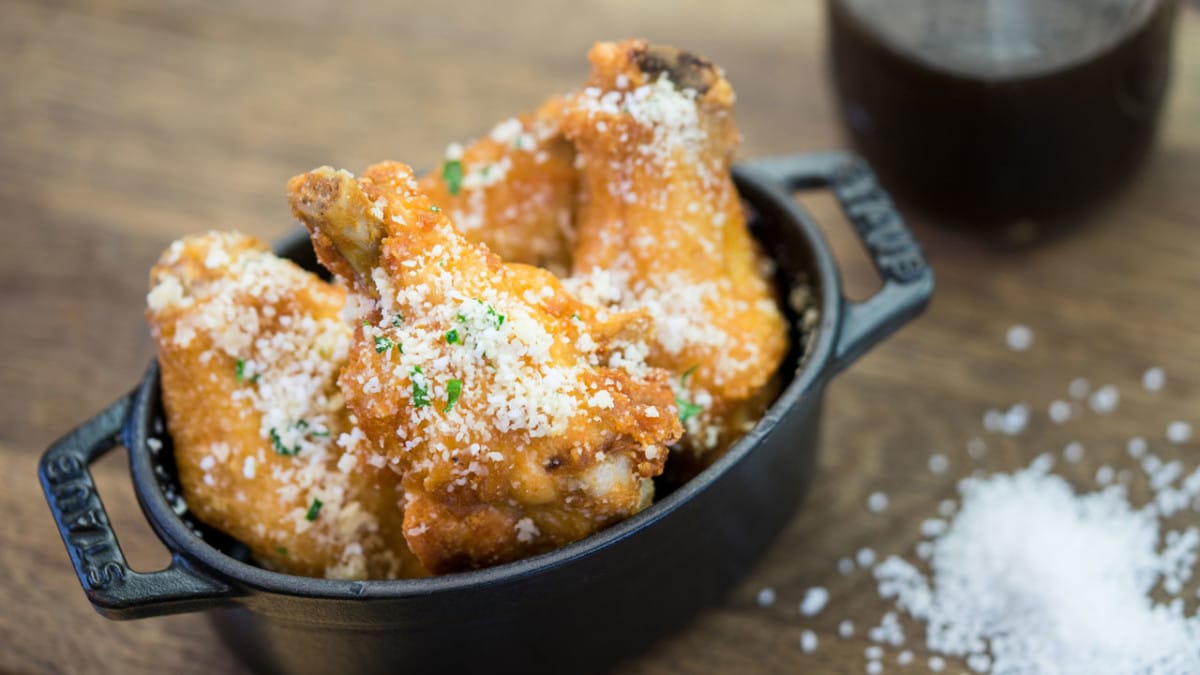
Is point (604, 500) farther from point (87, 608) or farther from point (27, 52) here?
point (27, 52)

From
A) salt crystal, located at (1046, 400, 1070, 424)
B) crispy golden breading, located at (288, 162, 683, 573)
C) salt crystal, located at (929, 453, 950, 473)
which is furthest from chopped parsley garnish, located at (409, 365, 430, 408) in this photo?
salt crystal, located at (1046, 400, 1070, 424)

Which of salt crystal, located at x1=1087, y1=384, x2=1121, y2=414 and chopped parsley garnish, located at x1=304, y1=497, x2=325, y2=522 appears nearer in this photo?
chopped parsley garnish, located at x1=304, y1=497, x2=325, y2=522

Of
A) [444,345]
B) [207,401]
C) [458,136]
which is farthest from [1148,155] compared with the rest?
A: [207,401]

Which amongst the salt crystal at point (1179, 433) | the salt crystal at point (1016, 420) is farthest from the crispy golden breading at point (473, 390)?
the salt crystal at point (1179, 433)

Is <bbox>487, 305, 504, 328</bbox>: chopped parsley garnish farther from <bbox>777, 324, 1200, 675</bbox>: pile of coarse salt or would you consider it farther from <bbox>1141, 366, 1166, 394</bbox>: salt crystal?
<bbox>1141, 366, 1166, 394</bbox>: salt crystal

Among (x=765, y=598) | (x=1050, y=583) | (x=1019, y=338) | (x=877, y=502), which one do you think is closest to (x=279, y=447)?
(x=765, y=598)

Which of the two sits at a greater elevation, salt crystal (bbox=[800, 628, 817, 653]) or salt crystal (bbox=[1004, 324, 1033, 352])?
salt crystal (bbox=[1004, 324, 1033, 352])

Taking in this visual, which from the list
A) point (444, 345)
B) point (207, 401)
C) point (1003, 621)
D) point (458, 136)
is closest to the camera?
point (444, 345)
